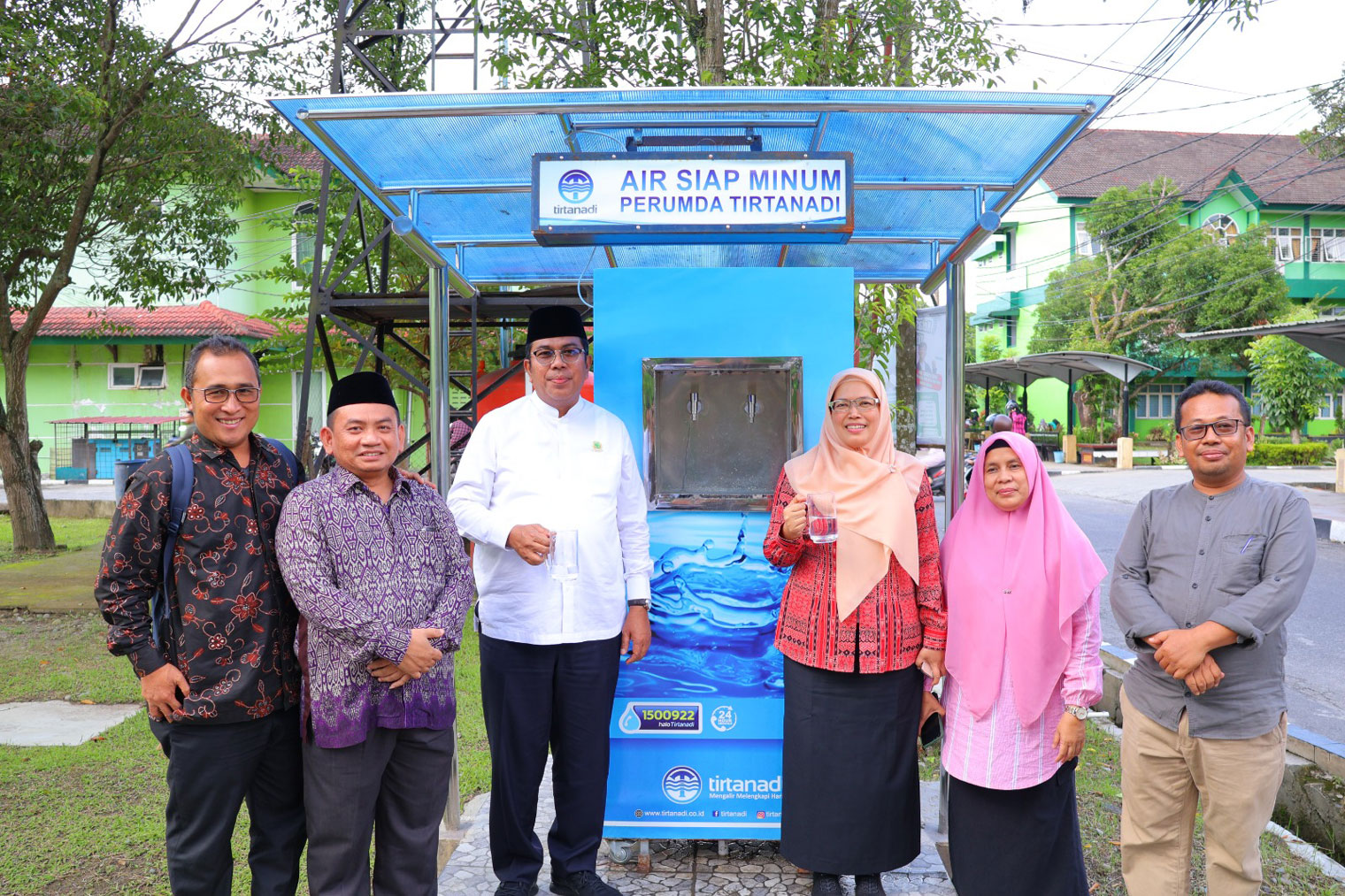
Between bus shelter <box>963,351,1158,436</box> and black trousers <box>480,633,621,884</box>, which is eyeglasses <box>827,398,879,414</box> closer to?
black trousers <box>480,633,621,884</box>

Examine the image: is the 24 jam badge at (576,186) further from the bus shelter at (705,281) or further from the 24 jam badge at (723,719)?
the 24 jam badge at (723,719)

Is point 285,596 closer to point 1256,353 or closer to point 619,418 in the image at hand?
point 619,418

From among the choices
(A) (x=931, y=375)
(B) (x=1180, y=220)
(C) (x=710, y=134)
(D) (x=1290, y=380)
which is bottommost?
(A) (x=931, y=375)

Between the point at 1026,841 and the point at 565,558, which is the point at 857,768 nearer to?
the point at 1026,841

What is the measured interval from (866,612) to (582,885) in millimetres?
1335

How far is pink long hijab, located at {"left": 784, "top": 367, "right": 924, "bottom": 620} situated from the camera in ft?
9.93

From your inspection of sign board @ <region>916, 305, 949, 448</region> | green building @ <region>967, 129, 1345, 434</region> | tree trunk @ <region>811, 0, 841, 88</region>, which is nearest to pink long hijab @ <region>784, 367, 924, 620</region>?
sign board @ <region>916, 305, 949, 448</region>

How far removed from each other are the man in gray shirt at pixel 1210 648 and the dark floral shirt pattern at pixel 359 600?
2.00m

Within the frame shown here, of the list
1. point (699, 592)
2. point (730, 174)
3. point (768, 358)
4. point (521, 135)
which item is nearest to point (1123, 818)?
point (699, 592)

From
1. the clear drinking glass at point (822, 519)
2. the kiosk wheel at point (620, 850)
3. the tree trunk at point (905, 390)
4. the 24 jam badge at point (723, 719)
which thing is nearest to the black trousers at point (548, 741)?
the kiosk wheel at point (620, 850)

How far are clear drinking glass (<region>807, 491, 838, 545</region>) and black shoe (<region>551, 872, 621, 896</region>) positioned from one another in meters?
1.37

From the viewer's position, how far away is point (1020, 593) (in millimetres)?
2807

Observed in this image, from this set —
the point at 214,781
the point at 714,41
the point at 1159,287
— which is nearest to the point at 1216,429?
the point at 214,781

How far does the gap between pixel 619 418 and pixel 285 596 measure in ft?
4.55
